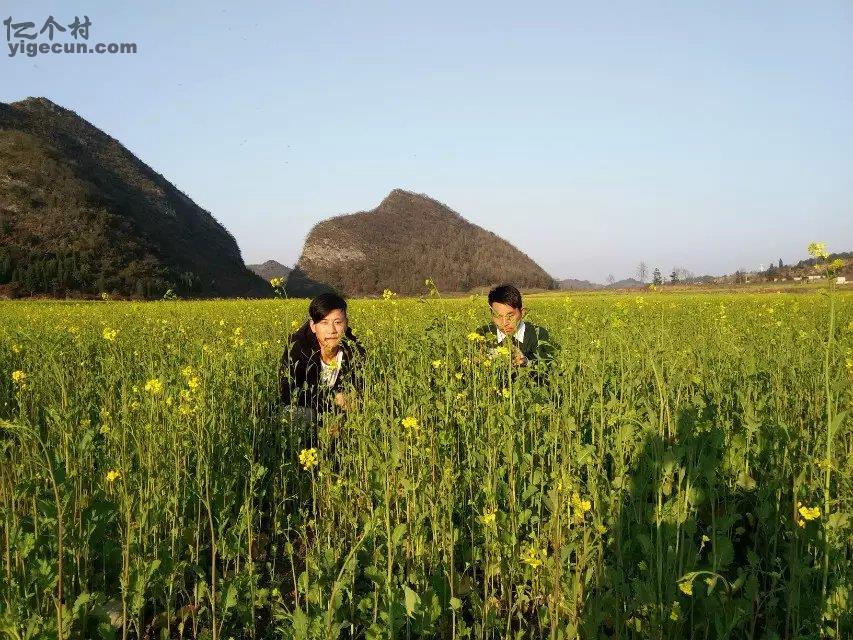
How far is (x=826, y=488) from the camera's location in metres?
1.93

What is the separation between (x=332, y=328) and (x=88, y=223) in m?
46.4

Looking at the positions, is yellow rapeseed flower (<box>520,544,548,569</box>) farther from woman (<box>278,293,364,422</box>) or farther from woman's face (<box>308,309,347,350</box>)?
woman's face (<box>308,309,347,350</box>)

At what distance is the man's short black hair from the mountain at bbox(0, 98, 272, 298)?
91.5 feet

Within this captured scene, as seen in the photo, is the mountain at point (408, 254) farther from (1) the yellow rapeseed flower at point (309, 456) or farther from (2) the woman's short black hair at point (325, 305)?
(1) the yellow rapeseed flower at point (309, 456)

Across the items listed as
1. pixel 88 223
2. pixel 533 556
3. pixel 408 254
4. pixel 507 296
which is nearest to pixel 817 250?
pixel 533 556

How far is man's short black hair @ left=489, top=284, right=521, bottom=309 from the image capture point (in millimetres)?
5441

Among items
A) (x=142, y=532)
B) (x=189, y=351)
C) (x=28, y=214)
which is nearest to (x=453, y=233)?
(x=28, y=214)

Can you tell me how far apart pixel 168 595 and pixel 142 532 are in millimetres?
309

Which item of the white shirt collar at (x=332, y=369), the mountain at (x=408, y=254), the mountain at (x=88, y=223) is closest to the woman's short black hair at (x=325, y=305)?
the white shirt collar at (x=332, y=369)

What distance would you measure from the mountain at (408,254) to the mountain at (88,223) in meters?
9.30

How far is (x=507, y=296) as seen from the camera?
5.52m

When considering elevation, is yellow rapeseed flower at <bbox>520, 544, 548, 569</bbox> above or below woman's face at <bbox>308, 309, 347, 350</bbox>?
below

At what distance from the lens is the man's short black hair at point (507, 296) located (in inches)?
214

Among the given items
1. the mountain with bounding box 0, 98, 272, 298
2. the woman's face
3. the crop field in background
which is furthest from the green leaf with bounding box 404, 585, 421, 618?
the mountain with bounding box 0, 98, 272, 298
